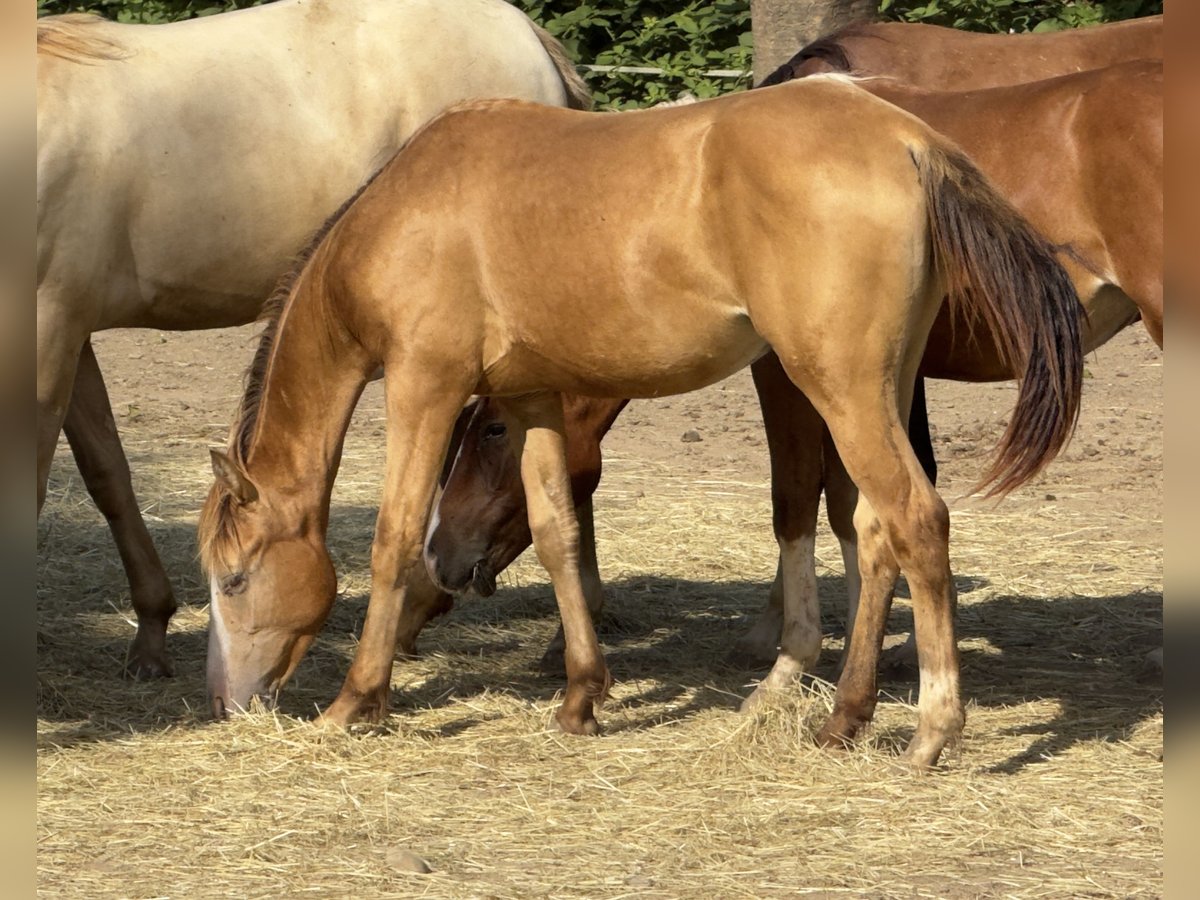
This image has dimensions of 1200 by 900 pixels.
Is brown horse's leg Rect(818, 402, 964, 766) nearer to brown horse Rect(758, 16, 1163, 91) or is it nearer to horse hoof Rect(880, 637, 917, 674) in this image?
horse hoof Rect(880, 637, 917, 674)

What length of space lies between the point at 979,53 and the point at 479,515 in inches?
106

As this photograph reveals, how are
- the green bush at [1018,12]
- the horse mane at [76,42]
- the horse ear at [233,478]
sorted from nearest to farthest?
the horse ear at [233,478] → the horse mane at [76,42] → the green bush at [1018,12]

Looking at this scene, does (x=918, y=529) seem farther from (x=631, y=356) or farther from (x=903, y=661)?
(x=903, y=661)

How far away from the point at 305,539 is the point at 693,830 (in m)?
1.55

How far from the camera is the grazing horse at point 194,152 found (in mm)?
4566

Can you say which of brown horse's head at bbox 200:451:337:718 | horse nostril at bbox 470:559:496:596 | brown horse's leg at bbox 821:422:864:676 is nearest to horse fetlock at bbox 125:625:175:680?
brown horse's head at bbox 200:451:337:718

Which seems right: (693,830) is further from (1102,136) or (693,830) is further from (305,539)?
(1102,136)

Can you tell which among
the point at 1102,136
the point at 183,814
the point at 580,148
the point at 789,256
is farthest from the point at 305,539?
the point at 1102,136

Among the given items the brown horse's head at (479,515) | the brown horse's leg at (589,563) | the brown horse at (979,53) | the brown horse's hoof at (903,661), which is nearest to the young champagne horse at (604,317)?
the brown horse's head at (479,515)

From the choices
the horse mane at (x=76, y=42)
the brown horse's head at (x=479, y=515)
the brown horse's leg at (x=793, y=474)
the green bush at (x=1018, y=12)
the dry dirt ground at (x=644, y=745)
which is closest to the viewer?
the dry dirt ground at (x=644, y=745)

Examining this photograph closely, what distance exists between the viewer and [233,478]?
4.19 metres

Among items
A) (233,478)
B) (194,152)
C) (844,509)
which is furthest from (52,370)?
(844,509)

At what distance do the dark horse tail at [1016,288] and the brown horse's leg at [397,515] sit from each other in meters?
1.39

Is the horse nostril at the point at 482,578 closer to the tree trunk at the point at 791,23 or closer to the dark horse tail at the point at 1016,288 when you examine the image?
Answer: the dark horse tail at the point at 1016,288
